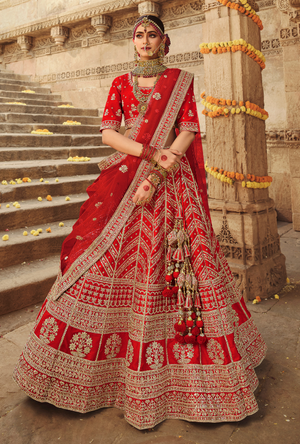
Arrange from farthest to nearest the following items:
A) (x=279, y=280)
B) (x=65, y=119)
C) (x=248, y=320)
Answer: (x=65, y=119) → (x=279, y=280) → (x=248, y=320)

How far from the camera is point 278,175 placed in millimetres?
6172

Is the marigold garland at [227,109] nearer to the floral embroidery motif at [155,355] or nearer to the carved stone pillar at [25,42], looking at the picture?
the floral embroidery motif at [155,355]

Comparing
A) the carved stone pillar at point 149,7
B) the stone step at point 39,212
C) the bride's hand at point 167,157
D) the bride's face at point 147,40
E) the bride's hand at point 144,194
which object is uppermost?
the carved stone pillar at point 149,7

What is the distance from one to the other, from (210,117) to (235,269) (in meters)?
1.44

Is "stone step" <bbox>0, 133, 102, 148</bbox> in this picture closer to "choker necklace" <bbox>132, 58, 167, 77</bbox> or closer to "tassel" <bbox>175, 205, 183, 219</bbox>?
"choker necklace" <bbox>132, 58, 167, 77</bbox>

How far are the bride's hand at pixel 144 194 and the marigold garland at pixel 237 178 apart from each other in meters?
1.63

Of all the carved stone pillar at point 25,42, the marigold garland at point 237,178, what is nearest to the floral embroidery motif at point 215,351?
the marigold garland at point 237,178

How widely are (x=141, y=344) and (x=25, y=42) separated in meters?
10.9

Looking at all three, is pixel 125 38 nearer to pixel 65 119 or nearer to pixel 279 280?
pixel 65 119

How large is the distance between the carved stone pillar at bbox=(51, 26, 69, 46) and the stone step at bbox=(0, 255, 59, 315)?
7.96 meters

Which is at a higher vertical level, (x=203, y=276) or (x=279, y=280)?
(x=203, y=276)

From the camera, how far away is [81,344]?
1.76 m

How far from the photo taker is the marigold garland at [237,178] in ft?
10.5

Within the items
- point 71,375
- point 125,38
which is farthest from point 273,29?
point 71,375
